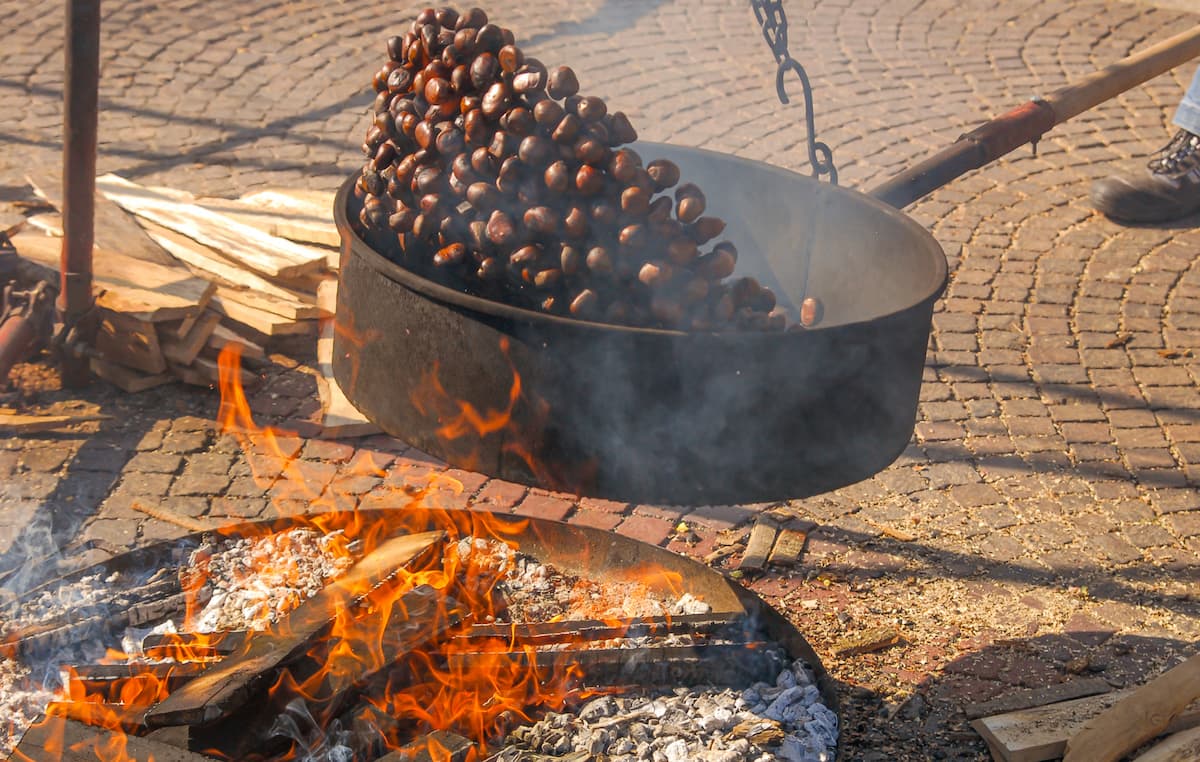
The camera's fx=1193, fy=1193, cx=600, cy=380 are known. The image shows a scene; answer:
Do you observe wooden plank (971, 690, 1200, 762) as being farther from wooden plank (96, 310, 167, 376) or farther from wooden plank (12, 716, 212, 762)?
wooden plank (96, 310, 167, 376)

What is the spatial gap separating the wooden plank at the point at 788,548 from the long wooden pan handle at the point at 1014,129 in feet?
5.95

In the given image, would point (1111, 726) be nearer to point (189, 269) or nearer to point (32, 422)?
point (32, 422)

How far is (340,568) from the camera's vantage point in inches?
152

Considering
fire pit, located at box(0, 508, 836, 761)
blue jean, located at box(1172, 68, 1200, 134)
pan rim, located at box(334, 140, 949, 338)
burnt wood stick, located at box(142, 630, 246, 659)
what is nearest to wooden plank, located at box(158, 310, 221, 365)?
fire pit, located at box(0, 508, 836, 761)

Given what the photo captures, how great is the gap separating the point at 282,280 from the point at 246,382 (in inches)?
26.5

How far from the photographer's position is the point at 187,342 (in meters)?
5.46

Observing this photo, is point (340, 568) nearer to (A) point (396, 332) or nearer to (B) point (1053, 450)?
(A) point (396, 332)

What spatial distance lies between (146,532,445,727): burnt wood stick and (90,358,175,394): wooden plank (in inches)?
91.3

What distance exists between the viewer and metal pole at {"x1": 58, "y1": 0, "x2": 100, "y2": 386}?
4586 mm

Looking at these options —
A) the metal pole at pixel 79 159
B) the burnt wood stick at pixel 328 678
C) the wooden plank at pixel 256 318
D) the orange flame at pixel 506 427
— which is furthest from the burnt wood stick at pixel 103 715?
the wooden plank at pixel 256 318

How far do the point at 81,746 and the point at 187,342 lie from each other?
9.62ft

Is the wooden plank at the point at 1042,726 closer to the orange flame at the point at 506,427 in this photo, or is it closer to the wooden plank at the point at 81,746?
the orange flame at the point at 506,427

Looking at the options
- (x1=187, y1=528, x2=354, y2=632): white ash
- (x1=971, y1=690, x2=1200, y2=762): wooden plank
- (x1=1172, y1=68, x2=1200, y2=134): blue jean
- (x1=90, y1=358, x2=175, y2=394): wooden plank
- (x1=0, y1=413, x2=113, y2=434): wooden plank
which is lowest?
(x1=971, y1=690, x2=1200, y2=762): wooden plank

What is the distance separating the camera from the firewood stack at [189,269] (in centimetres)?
543
